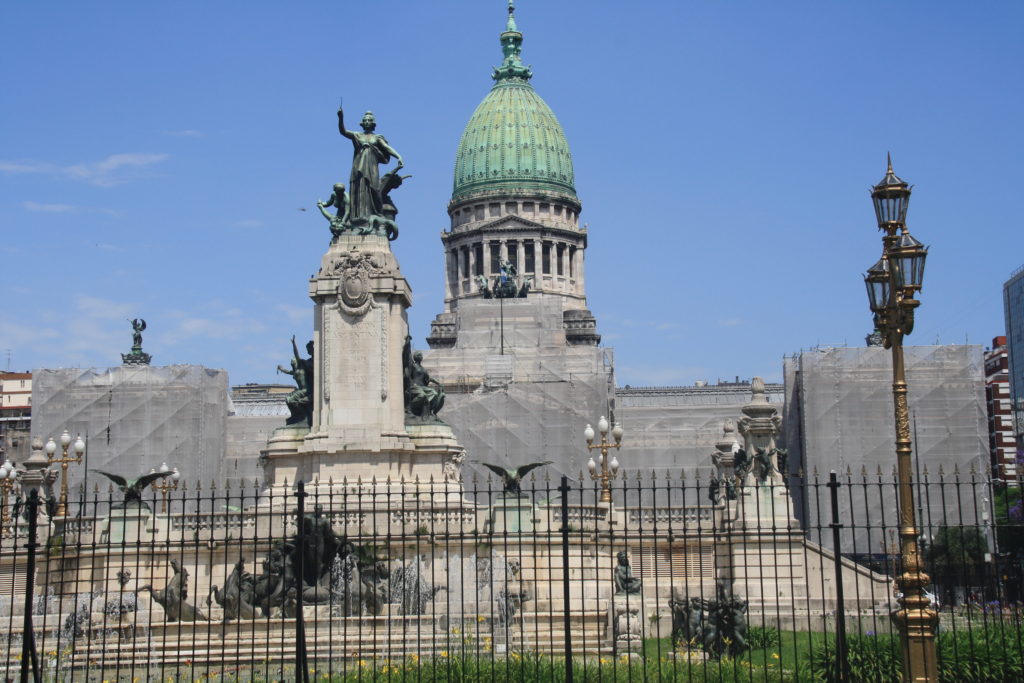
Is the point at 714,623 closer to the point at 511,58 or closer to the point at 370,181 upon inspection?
the point at 370,181

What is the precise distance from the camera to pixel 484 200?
107062mm

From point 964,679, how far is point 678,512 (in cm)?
1892

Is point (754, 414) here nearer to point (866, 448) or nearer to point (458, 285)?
point (866, 448)

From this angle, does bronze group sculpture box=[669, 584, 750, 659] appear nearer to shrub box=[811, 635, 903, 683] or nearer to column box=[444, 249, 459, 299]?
shrub box=[811, 635, 903, 683]

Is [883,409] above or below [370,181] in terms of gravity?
below

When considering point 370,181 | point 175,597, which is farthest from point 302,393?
point 175,597

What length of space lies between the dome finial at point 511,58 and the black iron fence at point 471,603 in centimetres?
7984

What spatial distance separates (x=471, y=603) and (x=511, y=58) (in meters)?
93.1

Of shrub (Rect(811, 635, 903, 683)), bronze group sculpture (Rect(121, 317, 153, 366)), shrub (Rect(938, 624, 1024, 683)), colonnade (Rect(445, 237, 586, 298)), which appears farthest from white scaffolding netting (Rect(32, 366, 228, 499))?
shrub (Rect(938, 624, 1024, 683))

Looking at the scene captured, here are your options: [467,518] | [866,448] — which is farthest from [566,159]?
[467,518]

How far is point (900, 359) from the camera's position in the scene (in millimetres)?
17328

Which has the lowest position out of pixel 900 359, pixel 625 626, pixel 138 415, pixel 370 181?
pixel 625 626

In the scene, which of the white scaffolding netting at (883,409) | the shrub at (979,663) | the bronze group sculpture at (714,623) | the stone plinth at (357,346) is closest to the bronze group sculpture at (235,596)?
the bronze group sculpture at (714,623)

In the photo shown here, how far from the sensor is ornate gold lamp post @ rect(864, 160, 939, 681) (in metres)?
16.6
